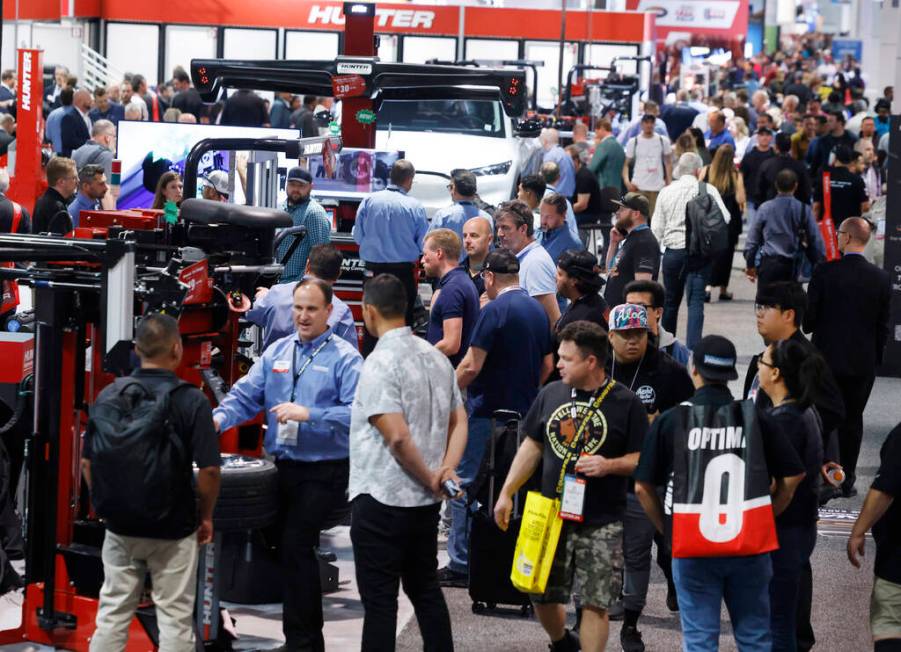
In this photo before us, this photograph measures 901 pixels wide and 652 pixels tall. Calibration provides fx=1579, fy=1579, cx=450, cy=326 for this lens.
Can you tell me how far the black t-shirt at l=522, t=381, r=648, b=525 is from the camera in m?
6.59

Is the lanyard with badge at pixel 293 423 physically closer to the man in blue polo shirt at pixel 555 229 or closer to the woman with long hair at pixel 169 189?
the man in blue polo shirt at pixel 555 229

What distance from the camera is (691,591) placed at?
6133mm

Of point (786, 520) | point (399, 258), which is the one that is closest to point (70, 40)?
point (399, 258)

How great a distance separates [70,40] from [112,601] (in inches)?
1092

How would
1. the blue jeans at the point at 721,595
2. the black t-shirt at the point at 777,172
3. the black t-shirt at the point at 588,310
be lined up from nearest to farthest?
the blue jeans at the point at 721,595
the black t-shirt at the point at 588,310
the black t-shirt at the point at 777,172

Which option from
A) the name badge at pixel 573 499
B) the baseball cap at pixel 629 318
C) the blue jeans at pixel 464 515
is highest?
the baseball cap at pixel 629 318

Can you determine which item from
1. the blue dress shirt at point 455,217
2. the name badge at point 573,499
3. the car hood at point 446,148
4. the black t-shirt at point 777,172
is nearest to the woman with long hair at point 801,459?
the name badge at point 573,499

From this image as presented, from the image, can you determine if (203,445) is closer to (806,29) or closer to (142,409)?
(142,409)

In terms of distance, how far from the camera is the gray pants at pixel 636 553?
7.48 meters

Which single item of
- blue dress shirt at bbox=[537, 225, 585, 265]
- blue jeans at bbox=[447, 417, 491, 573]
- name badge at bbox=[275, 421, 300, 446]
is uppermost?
blue dress shirt at bbox=[537, 225, 585, 265]

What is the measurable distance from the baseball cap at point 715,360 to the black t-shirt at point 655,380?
4.47 ft

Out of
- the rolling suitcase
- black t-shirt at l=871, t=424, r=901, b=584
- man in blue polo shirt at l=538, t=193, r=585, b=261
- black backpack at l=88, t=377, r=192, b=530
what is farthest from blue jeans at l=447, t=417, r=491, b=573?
man in blue polo shirt at l=538, t=193, r=585, b=261

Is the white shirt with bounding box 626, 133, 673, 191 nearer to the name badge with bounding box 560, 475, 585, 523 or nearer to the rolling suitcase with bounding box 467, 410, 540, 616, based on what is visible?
the rolling suitcase with bounding box 467, 410, 540, 616

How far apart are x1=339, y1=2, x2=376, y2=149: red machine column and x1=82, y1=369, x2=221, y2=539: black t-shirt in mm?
9252
